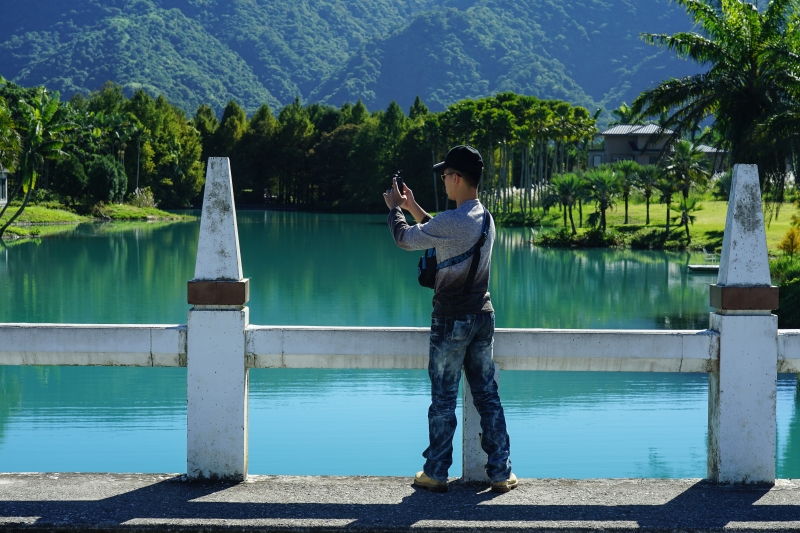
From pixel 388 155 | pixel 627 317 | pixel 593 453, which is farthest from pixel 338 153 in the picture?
pixel 593 453

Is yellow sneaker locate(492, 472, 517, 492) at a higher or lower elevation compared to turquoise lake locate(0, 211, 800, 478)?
higher

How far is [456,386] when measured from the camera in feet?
17.0

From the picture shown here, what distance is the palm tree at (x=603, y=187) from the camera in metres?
58.1

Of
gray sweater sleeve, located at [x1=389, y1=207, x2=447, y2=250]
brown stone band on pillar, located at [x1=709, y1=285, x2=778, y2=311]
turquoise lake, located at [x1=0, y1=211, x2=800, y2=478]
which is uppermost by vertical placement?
gray sweater sleeve, located at [x1=389, y1=207, x2=447, y2=250]

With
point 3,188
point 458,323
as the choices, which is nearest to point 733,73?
point 458,323

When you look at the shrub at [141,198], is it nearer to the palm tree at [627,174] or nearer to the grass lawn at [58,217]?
the grass lawn at [58,217]

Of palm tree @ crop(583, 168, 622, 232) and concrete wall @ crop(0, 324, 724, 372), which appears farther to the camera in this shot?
palm tree @ crop(583, 168, 622, 232)

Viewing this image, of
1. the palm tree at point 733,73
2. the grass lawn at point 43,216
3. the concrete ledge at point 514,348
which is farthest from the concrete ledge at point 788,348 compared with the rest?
the grass lawn at point 43,216

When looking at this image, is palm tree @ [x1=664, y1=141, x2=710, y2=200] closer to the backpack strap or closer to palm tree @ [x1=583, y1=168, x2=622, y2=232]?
palm tree @ [x1=583, y1=168, x2=622, y2=232]

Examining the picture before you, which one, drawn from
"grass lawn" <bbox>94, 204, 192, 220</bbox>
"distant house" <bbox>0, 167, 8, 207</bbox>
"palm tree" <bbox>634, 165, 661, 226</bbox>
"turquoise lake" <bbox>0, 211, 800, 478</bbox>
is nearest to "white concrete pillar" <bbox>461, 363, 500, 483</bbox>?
"turquoise lake" <bbox>0, 211, 800, 478</bbox>

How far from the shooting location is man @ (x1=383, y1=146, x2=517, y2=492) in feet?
16.6

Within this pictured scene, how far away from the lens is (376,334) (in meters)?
5.43

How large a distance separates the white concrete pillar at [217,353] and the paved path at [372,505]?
0.58ft

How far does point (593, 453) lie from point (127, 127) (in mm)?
86044
